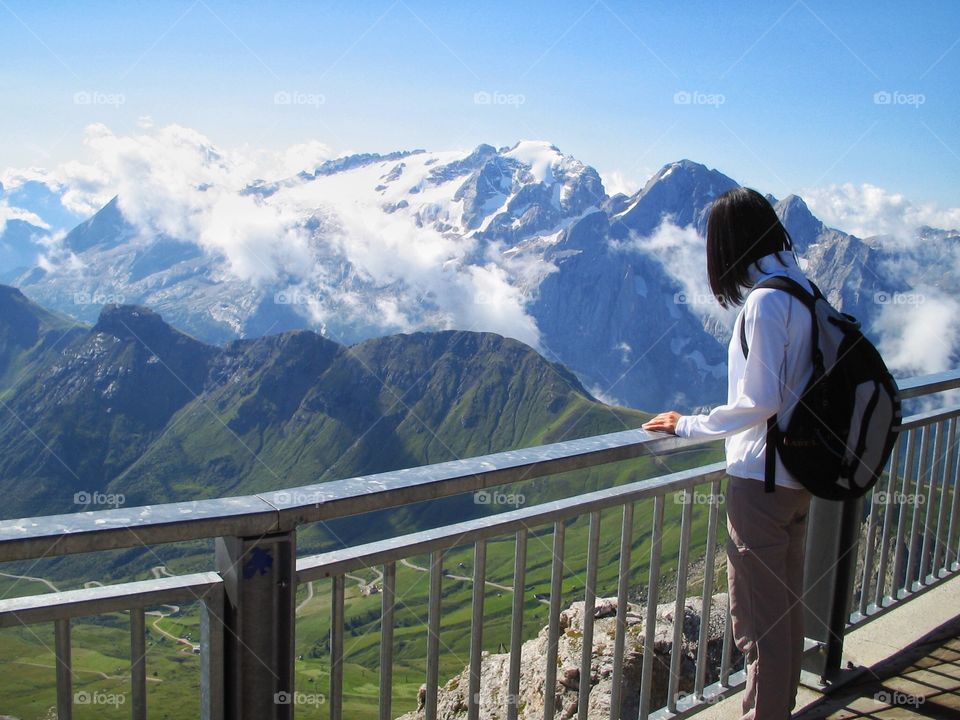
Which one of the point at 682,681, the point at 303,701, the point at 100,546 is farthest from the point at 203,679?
the point at 682,681

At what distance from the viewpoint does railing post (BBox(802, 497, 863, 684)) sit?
4508 millimetres

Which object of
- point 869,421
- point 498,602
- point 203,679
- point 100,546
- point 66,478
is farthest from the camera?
point 66,478

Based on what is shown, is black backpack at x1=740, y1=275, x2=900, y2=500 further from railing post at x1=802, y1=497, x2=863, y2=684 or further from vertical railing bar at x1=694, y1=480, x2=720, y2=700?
railing post at x1=802, y1=497, x2=863, y2=684

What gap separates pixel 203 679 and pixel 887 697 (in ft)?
13.0

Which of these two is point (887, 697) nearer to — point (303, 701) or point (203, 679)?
point (303, 701)

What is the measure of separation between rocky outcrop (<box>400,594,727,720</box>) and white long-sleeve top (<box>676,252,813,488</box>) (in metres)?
3.02

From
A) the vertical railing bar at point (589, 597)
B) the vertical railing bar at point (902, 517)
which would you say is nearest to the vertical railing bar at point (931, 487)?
the vertical railing bar at point (902, 517)

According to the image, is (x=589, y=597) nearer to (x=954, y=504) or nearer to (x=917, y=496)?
(x=917, y=496)

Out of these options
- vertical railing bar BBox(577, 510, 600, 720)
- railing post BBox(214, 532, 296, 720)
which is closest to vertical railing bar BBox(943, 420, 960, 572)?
vertical railing bar BBox(577, 510, 600, 720)

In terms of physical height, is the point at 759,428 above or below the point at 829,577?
above

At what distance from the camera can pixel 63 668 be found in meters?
1.96

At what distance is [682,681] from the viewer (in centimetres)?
653

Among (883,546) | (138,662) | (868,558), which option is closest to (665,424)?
(138,662)

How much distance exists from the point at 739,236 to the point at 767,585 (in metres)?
1.41
